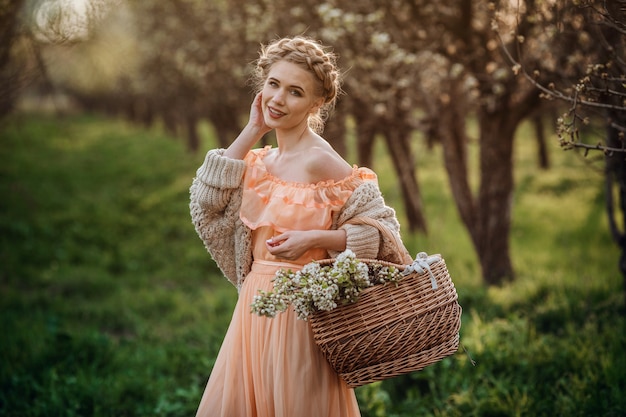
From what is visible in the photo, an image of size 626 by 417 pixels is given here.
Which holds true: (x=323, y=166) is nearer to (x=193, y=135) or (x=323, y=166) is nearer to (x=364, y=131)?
(x=364, y=131)

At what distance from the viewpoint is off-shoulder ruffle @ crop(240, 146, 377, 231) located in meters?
2.88

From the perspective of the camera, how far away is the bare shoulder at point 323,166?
2912mm

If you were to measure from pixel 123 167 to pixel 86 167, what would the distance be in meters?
1.29

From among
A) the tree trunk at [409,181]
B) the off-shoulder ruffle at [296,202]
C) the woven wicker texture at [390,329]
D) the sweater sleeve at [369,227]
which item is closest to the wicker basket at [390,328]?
the woven wicker texture at [390,329]

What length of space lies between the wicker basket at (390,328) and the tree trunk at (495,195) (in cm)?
438

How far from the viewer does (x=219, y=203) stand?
121 inches

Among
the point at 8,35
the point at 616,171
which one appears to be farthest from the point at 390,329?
the point at 8,35

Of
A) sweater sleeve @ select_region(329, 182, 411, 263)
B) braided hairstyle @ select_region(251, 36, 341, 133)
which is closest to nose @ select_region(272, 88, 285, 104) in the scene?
braided hairstyle @ select_region(251, 36, 341, 133)

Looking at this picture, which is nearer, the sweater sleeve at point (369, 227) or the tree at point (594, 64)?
the sweater sleeve at point (369, 227)

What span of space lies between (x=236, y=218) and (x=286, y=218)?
14.0 inches

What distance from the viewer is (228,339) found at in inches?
122

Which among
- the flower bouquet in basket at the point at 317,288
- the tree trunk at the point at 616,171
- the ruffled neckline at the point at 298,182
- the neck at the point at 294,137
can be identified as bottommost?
the tree trunk at the point at 616,171

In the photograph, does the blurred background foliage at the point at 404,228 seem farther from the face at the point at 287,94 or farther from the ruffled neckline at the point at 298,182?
the ruffled neckline at the point at 298,182

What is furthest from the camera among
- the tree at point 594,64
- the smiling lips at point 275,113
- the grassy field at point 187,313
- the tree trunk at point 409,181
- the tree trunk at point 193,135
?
the tree trunk at point 193,135
